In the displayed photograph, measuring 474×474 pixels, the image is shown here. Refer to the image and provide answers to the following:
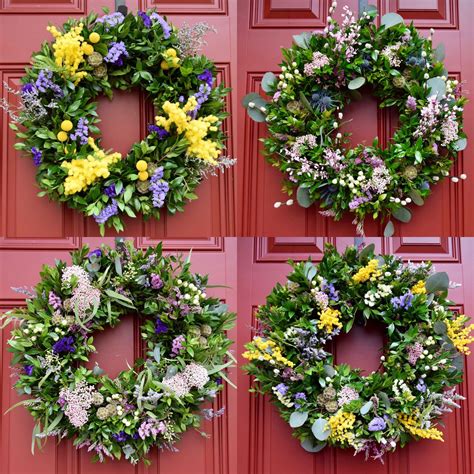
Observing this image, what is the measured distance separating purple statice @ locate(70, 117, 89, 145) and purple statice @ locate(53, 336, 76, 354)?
2.30ft

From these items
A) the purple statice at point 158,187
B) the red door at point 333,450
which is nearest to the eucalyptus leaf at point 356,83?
the red door at point 333,450

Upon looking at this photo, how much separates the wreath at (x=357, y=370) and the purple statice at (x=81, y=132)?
0.89 metres

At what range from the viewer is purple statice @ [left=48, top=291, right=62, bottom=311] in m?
1.88

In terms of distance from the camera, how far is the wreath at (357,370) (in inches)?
73.2

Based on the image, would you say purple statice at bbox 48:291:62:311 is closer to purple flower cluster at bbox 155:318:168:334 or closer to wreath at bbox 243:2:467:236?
purple flower cluster at bbox 155:318:168:334

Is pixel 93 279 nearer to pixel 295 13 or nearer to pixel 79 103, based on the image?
pixel 79 103

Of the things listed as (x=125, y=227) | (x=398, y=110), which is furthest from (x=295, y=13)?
(x=125, y=227)

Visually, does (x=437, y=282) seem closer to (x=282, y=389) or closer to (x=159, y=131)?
(x=282, y=389)

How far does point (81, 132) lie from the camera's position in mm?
1986

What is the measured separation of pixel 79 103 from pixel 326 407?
1.39m

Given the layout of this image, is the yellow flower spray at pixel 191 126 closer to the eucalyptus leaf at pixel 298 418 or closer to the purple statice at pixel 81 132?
the purple statice at pixel 81 132

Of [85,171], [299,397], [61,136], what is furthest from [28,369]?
[299,397]

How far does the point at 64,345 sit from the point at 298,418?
2.76 ft

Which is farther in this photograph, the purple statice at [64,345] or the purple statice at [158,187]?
the purple statice at [158,187]
